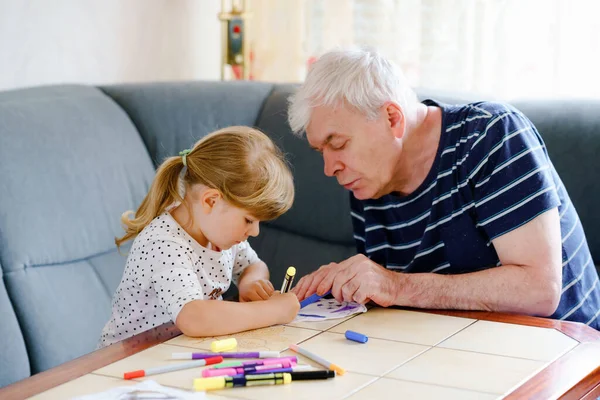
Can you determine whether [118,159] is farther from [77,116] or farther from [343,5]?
[343,5]

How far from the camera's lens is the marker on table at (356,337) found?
130cm

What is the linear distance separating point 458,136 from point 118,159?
1158 mm

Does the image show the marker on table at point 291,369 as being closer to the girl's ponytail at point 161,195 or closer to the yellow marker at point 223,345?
the yellow marker at point 223,345

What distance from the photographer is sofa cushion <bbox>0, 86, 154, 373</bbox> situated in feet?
6.98

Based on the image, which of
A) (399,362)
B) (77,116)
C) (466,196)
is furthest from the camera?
(77,116)

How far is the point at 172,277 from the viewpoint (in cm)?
152

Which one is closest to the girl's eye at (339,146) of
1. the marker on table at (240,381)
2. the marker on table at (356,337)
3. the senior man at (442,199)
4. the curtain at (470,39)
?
the senior man at (442,199)

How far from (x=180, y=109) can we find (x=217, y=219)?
115 cm

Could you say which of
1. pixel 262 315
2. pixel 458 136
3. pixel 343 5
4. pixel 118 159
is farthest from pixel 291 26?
pixel 262 315

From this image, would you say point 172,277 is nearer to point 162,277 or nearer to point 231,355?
point 162,277

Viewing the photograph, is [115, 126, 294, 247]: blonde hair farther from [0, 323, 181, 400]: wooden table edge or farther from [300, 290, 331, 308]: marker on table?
[0, 323, 181, 400]: wooden table edge

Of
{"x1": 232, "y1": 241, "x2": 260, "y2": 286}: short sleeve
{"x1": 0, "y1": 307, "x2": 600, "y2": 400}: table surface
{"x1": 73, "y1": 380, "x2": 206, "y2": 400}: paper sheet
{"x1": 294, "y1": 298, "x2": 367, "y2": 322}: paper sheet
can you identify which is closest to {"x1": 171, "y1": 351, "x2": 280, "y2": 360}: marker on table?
{"x1": 0, "y1": 307, "x2": 600, "y2": 400}: table surface

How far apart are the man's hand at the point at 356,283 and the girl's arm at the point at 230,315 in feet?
0.51

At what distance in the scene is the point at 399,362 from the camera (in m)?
1.20
